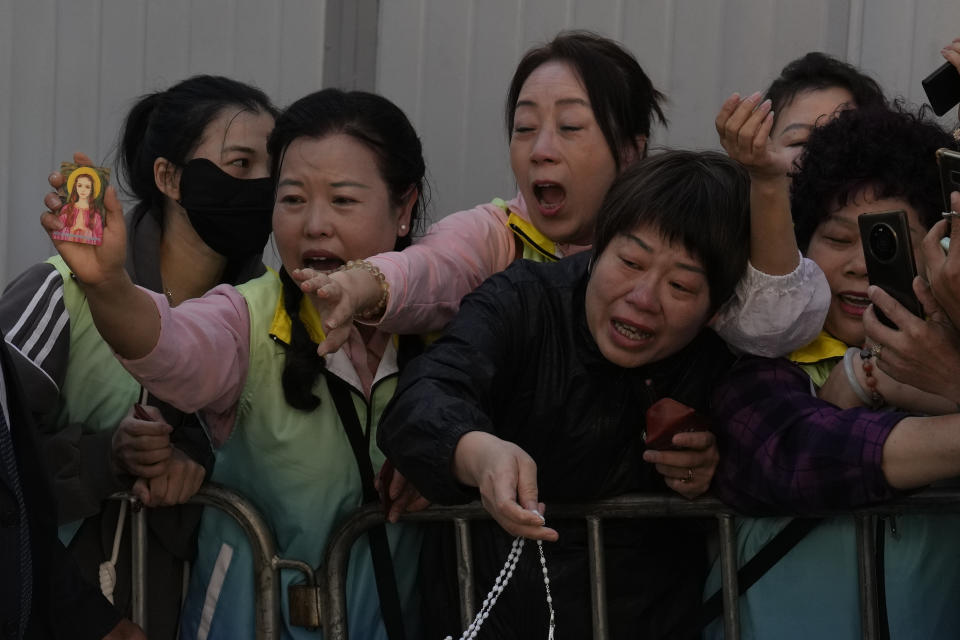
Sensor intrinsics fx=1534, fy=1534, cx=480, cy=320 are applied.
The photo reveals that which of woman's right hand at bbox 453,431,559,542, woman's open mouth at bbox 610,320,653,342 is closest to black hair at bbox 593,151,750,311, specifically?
woman's open mouth at bbox 610,320,653,342

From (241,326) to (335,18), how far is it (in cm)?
194

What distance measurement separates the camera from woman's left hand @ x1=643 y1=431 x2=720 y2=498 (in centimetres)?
292

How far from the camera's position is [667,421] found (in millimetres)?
2900

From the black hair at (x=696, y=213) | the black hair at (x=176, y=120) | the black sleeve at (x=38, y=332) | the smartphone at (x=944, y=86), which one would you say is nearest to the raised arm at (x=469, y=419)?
the black hair at (x=696, y=213)

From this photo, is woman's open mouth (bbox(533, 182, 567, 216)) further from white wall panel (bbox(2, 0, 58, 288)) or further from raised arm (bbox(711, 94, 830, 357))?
white wall panel (bbox(2, 0, 58, 288))

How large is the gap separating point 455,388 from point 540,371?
24cm

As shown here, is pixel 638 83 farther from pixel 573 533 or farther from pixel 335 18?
pixel 335 18

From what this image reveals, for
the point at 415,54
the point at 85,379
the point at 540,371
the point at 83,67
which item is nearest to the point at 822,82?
the point at 540,371

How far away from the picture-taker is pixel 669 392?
307 centimetres

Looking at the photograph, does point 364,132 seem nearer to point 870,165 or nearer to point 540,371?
point 540,371

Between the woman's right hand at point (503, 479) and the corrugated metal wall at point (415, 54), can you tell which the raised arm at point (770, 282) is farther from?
the corrugated metal wall at point (415, 54)

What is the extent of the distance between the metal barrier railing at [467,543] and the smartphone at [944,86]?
725 mm


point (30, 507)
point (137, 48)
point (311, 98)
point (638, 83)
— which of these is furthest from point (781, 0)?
point (30, 507)

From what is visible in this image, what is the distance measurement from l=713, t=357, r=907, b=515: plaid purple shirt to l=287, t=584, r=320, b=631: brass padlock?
33.3 inches
